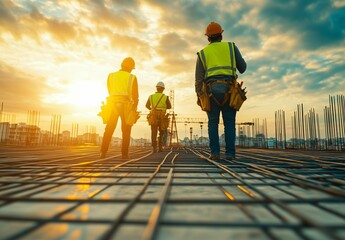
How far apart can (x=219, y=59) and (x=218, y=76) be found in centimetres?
29

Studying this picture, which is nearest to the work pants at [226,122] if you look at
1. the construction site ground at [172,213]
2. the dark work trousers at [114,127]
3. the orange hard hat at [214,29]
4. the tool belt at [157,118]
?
the orange hard hat at [214,29]

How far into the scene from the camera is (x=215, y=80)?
3.58 meters

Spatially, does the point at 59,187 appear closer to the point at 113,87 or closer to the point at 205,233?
the point at 205,233

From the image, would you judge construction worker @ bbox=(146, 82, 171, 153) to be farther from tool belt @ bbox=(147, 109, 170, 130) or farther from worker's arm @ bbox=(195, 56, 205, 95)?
worker's arm @ bbox=(195, 56, 205, 95)

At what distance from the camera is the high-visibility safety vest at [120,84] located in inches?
166

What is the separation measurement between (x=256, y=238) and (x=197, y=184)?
33.1 inches

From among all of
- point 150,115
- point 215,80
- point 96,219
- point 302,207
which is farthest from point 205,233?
point 150,115

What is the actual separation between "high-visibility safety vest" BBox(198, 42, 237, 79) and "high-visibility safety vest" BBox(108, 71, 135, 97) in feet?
4.94

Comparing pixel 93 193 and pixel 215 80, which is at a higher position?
pixel 215 80

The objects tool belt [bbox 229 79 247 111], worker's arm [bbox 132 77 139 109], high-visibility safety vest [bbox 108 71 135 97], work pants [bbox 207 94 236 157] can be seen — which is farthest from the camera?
worker's arm [bbox 132 77 139 109]

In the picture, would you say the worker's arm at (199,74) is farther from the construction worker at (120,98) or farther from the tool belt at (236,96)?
the construction worker at (120,98)

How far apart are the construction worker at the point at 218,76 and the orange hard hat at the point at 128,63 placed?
4.85ft

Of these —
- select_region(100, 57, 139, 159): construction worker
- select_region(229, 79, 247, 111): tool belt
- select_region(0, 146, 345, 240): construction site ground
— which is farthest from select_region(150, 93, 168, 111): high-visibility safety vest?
select_region(0, 146, 345, 240): construction site ground

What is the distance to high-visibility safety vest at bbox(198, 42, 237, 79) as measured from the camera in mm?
3600
